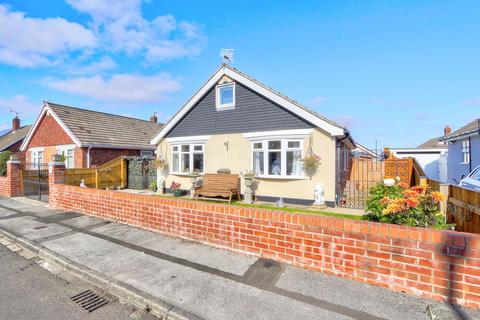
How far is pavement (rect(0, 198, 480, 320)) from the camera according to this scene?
2.90 meters

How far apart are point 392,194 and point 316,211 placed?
5137 mm

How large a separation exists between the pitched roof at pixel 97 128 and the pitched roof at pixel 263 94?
5.53 meters

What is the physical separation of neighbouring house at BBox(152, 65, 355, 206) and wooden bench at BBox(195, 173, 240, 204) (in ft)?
2.32

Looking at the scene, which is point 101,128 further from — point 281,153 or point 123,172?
point 281,153

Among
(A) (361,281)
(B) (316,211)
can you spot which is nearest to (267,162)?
(B) (316,211)

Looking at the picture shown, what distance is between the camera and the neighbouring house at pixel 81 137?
1698cm

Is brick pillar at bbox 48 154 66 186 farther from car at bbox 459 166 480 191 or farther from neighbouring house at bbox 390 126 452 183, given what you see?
neighbouring house at bbox 390 126 452 183

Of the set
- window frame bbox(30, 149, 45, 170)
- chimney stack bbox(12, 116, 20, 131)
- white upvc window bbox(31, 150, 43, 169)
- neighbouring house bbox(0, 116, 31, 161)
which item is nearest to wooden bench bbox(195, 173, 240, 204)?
window frame bbox(30, 149, 45, 170)

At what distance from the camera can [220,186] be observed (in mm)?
11555

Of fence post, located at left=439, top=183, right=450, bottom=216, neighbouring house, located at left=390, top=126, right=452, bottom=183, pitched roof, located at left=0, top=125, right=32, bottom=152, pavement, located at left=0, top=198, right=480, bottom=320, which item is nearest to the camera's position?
pavement, located at left=0, top=198, right=480, bottom=320

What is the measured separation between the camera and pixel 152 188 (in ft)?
48.6

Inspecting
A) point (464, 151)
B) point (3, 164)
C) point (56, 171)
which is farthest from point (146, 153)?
point (464, 151)

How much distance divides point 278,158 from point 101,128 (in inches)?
598

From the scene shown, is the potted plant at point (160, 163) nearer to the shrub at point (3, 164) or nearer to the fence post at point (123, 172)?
the fence post at point (123, 172)
